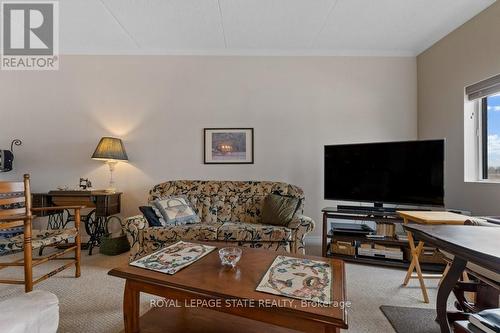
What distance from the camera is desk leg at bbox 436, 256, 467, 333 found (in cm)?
117

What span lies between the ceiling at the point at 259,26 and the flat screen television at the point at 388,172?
4.56 feet

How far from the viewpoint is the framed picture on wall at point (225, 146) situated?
328 cm

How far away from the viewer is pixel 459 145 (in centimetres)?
259

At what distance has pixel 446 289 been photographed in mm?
1197

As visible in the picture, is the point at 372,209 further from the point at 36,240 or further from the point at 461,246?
the point at 36,240

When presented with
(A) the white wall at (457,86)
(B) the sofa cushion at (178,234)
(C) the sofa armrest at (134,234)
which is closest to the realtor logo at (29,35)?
(C) the sofa armrest at (134,234)

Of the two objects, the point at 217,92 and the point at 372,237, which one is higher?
the point at 217,92

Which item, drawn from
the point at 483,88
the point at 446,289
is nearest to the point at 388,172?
the point at 483,88

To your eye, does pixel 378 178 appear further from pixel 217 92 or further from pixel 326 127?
pixel 217 92

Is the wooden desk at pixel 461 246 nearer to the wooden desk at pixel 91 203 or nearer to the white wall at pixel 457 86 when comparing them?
the white wall at pixel 457 86

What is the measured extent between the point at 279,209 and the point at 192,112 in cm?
185

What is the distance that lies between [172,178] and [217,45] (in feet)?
6.37

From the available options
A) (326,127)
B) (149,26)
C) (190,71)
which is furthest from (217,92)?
(326,127)

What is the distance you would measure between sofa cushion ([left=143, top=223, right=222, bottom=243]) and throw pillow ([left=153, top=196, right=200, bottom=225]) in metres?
0.18
